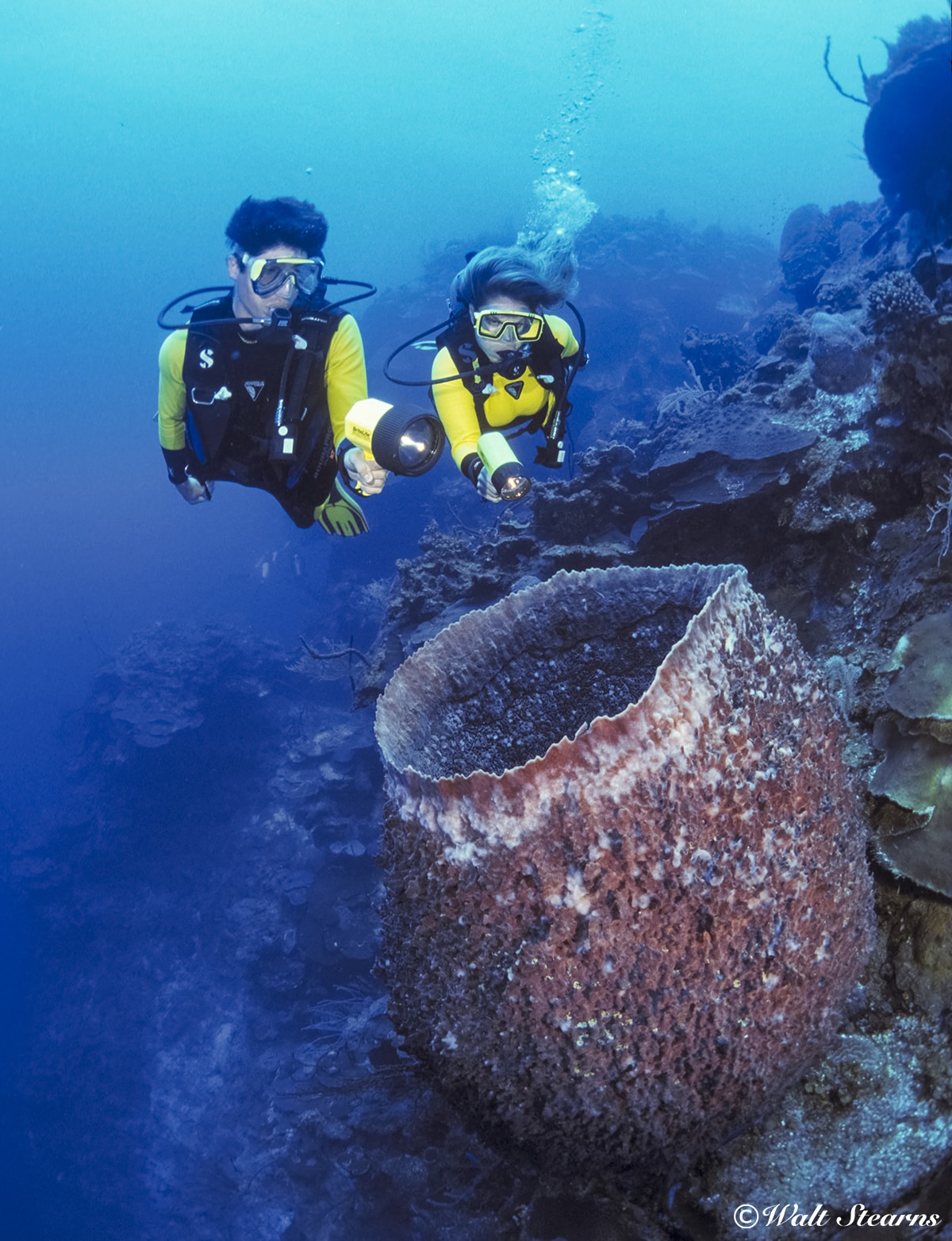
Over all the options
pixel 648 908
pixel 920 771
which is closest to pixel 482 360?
pixel 920 771

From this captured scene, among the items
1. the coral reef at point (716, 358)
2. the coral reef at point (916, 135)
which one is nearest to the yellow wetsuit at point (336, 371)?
the coral reef at point (916, 135)

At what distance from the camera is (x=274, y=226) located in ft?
12.2

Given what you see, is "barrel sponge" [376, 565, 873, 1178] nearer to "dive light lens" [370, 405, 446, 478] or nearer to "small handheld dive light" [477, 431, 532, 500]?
"dive light lens" [370, 405, 446, 478]

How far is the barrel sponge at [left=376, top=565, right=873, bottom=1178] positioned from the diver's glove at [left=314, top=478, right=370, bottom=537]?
3.41 metres

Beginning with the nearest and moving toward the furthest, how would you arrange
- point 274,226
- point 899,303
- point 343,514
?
point 899,303 < point 274,226 < point 343,514

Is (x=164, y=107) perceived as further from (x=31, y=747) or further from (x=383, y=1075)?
(x=383, y=1075)

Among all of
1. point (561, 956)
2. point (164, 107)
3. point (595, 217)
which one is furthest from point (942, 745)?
point (164, 107)

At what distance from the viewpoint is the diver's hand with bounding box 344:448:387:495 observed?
3.04 m

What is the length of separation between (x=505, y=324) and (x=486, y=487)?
1.52 m

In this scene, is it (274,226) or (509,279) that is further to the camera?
(509,279)

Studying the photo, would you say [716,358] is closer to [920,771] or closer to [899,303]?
[899,303]

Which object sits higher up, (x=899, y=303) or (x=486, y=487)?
(x=899, y=303)

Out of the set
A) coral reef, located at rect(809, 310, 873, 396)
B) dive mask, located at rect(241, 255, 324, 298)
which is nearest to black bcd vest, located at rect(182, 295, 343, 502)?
dive mask, located at rect(241, 255, 324, 298)

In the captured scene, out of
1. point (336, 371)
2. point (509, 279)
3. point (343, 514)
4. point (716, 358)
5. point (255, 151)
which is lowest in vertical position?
point (343, 514)
